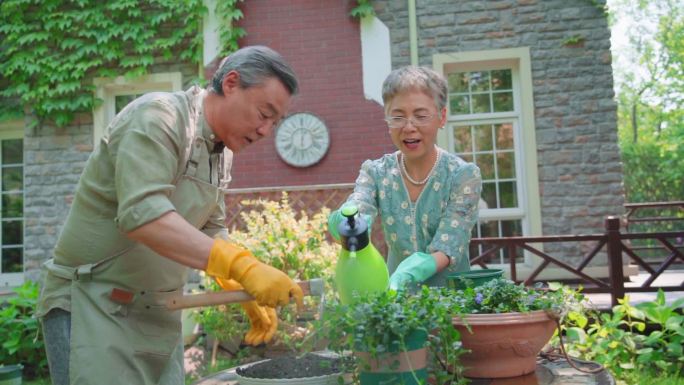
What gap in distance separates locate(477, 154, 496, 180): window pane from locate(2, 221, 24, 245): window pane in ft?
19.2

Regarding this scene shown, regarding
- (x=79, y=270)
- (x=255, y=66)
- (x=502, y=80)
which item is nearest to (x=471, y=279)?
(x=255, y=66)

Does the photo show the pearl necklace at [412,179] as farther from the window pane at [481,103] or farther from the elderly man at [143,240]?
the window pane at [481,103]

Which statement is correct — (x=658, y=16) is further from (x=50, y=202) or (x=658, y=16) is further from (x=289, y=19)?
(x=50, y=202)

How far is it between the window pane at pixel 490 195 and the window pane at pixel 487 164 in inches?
3.6

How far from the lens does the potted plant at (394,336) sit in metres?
1.20

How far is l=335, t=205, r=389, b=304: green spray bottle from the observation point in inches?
56.8

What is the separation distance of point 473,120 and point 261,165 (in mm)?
2480

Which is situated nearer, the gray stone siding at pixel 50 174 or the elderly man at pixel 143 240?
the elderly man at pixel 143 240

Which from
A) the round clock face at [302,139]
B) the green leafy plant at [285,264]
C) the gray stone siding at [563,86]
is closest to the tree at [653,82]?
the gray stone siding at [563,86]

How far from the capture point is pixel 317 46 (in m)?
6.79

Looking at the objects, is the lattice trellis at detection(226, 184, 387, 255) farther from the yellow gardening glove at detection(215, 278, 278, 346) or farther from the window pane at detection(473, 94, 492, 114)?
the yellow gardening glove at detection(215, 278, 278, 346)

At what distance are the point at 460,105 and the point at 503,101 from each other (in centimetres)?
48

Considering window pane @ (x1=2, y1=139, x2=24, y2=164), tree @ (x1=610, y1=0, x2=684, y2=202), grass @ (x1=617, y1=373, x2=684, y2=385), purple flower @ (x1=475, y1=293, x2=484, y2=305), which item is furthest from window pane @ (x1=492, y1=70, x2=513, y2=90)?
tree @ (x1=610, y1=0, x2=684, y2=202)

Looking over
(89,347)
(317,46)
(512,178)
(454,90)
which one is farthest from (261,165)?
(89,347)
